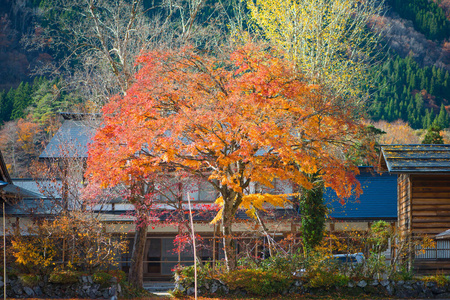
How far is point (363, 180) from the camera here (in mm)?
26266

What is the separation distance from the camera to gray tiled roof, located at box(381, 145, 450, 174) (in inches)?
676

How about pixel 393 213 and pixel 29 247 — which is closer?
pixel 29 247

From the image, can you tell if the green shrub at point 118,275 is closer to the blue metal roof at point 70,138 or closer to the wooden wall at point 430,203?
the blue metal roof at point 70,138

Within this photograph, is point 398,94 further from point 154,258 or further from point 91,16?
point 91,16

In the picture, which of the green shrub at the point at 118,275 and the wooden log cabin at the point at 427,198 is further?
the wooden log cabin at the point at 427,198

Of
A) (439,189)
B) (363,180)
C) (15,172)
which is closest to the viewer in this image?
(439,189)

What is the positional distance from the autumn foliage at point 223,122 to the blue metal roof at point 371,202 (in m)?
9.29

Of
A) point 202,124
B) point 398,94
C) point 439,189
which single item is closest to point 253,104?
point 202,124

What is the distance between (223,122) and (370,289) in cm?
693

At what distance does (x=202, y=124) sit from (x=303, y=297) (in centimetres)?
623

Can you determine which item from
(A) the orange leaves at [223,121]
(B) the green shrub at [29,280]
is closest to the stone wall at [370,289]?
(A) the orange leaves at [223,121]

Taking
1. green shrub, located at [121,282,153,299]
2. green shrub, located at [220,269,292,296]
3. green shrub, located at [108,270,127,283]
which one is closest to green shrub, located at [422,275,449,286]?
green shrub, located at [220,269,292,296]

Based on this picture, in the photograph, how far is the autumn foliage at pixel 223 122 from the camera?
42.3 feet

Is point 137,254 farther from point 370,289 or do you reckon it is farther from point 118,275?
point 370,289
